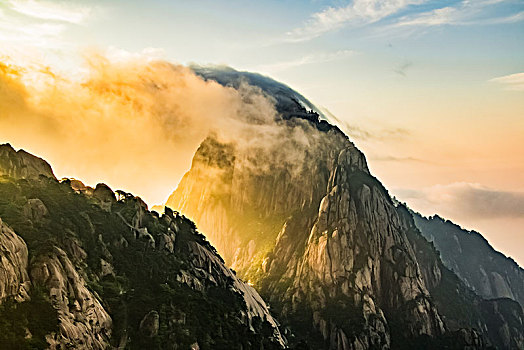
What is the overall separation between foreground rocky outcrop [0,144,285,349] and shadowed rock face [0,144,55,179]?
1.40 ft

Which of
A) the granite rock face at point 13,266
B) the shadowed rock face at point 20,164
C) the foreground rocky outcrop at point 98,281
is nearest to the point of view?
the granite rock face at point 13,266

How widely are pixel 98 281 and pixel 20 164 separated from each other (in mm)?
54221

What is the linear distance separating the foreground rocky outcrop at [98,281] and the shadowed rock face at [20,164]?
0.43 meters

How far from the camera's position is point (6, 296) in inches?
4370

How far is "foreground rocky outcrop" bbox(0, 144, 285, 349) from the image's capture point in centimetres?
11442

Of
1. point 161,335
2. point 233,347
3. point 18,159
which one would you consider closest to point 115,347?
point 161,335

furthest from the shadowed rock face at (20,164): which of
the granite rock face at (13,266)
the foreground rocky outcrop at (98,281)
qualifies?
the granite rock face at (13,266)

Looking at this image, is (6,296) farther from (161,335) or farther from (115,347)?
(161,335)

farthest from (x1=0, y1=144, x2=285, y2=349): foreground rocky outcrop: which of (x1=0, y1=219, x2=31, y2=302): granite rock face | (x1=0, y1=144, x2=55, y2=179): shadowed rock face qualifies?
(x1=0, y1=144, x2=55, y2=179): shadowed rock face

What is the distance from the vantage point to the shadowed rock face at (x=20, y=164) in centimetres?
17125

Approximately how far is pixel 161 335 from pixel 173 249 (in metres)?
55.3

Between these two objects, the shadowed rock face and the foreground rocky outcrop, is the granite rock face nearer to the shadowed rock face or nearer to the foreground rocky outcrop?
the foreground rocky outcrop

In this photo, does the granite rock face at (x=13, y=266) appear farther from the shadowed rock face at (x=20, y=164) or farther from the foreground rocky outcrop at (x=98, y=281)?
the shadowed rock face at (x=20, y=164)

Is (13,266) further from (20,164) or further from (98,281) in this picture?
(20,164)
